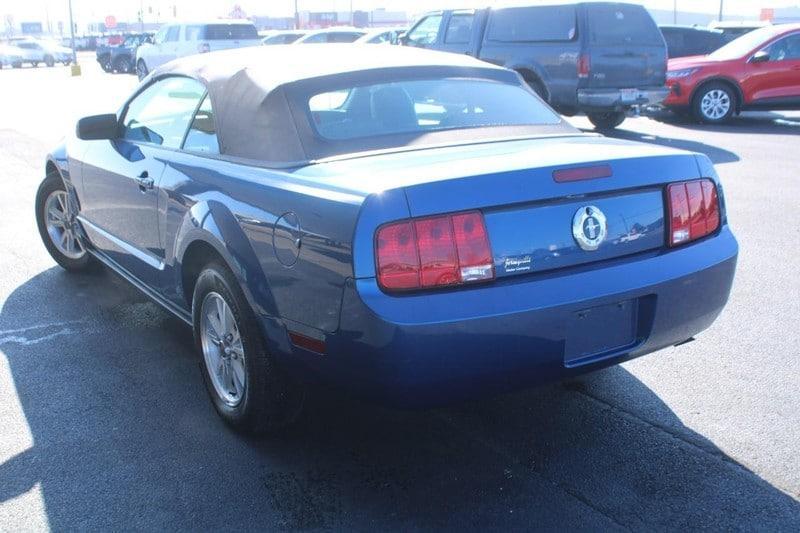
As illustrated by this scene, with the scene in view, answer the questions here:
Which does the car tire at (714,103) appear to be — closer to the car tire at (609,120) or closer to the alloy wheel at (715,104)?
the alloy wheel at (715,104)

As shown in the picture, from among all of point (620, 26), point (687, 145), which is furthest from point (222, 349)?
point (620, 26)

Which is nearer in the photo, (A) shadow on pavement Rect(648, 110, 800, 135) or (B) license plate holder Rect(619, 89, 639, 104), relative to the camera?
(B) license plate holder Rect(619, 89, 639, 104)

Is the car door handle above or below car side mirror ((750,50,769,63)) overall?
below

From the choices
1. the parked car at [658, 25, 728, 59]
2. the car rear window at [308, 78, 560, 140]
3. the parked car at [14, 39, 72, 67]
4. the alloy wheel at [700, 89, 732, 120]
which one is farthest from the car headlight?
the parked car at [14, 39, 72, 67]

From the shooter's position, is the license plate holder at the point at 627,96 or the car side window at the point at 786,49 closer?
the license plate holder at the point at 627,96

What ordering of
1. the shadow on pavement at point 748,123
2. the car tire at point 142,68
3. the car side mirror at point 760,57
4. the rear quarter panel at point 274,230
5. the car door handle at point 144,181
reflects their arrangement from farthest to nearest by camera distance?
the car tire at point 142,68
the car side mirror at point 760,57
the shadow on pavement at point 748,123
the car door handle at point 144,181
the rear quarter panel at point 274,230

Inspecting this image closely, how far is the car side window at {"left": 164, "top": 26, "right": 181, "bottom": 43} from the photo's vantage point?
2903cm

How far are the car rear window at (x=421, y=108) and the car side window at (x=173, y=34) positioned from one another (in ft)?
87.2

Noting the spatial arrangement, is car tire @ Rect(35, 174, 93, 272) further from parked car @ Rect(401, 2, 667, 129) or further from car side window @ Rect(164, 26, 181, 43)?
car side window @ Rect(164, 26, 181, 43)

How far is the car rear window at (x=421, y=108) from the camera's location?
12.7ft

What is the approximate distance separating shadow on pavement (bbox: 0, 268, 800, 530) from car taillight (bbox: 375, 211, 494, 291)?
33.9 inches

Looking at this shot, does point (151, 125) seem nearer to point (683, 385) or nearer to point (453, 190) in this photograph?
point (453, 190)

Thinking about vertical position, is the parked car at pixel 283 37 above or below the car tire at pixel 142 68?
above

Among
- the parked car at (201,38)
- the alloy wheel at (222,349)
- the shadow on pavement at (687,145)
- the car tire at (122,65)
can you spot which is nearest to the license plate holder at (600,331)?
the alloy wheel at (222,349)
